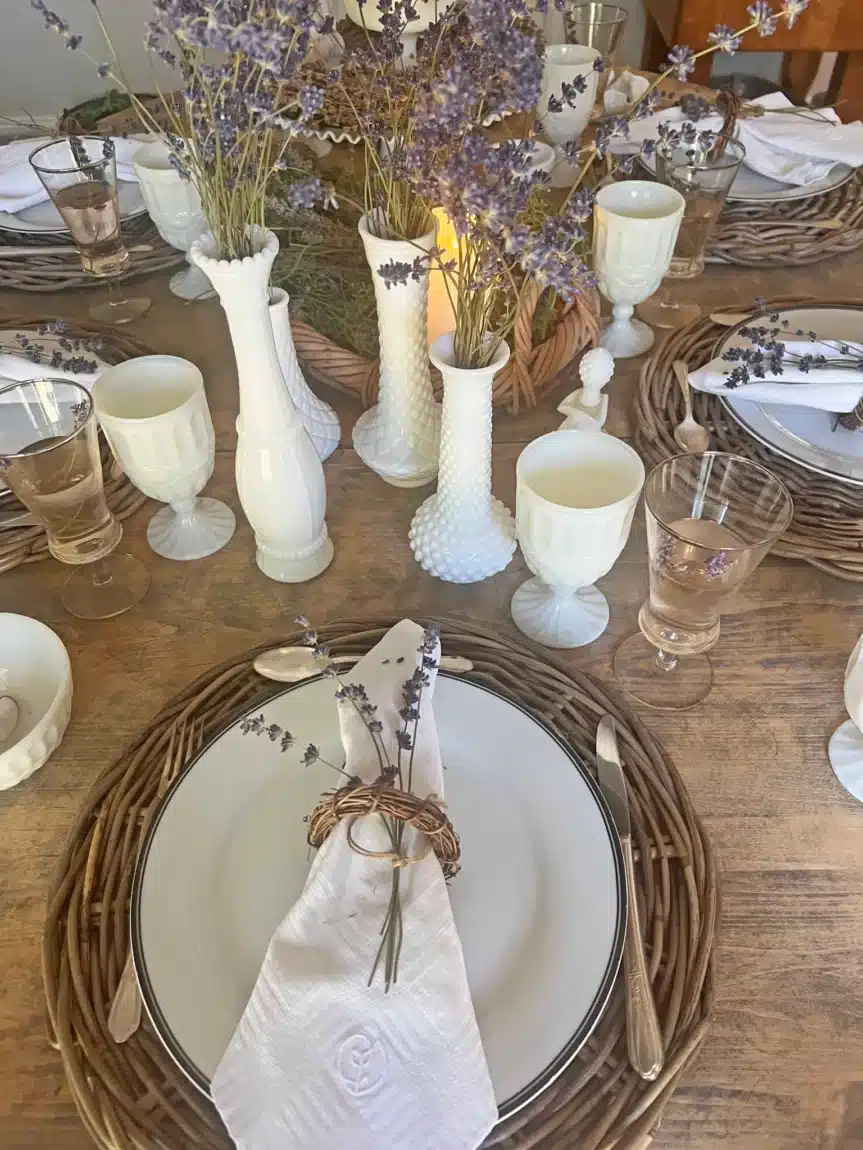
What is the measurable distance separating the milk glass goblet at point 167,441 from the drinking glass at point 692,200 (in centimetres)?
55

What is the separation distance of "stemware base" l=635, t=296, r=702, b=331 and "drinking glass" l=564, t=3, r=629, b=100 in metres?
0.42

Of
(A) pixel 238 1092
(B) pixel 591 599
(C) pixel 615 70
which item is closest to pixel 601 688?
(B) pixel 591 599

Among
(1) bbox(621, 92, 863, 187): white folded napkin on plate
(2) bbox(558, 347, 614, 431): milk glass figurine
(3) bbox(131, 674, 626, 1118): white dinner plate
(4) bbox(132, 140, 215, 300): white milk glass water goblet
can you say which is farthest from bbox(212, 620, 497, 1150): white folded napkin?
(1) bbox(621, 92, 863, 187): white folded napkin on plate

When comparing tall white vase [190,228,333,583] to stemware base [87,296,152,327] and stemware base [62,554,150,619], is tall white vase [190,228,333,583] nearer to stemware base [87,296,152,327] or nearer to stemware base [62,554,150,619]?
stemware base [62,554,150,619]

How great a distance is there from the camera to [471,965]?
54cm

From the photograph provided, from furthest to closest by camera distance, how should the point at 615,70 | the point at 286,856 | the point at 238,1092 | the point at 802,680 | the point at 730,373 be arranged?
the point at 615,70 → the point at 730,373 → the point at 802,680 → the point at 286,856 → the point at 238,1092

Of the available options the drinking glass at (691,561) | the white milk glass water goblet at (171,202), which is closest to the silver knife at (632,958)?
the drinking glass at (691,561)

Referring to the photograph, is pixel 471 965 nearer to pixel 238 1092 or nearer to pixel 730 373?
pixel 238 1092

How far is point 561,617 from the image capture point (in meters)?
0.75

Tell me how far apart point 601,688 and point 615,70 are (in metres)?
1.13

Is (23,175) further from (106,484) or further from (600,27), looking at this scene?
(600,27)

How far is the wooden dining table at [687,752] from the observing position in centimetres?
52

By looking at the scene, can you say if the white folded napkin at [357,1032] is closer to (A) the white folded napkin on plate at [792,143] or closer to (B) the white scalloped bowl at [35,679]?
(B) the white scalloped bowl at [35,679]

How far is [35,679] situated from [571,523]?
426 millimetres
